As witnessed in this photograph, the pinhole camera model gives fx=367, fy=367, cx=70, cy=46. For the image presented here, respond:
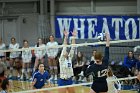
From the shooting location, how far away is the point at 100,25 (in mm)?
16828

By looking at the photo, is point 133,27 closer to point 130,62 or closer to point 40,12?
point 130,62

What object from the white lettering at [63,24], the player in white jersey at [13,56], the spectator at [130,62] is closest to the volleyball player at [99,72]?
the spectator at [130,62]

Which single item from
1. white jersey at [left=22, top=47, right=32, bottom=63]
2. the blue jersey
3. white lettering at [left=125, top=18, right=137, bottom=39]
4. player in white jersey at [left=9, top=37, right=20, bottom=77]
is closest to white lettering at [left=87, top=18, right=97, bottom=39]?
white lettering at [left=125, top=18, right=137, bottom=39]

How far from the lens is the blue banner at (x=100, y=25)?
52.8 feet

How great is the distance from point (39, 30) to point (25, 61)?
371 cm

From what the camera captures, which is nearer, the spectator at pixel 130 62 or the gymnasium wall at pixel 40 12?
the spectator at pixel 130 62

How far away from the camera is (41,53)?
15.8 metres

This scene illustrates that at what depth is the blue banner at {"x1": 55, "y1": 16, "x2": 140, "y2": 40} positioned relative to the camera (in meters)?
16.1

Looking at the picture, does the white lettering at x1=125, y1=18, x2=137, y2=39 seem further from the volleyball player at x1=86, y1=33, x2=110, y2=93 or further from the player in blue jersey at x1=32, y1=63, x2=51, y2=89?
the volleyball player at x1=86, y1=33, x2=110, y2=93

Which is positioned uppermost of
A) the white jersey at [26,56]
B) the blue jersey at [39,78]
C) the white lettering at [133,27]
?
the white lettering at [133,27]

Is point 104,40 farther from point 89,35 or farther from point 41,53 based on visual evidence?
point 89,35

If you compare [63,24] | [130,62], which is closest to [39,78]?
[130,62]

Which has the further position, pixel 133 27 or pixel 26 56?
pixel 133 27

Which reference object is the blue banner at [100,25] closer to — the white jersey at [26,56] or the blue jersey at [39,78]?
the white jersey at [26,56]
